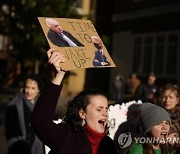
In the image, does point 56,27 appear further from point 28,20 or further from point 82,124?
point 28,20

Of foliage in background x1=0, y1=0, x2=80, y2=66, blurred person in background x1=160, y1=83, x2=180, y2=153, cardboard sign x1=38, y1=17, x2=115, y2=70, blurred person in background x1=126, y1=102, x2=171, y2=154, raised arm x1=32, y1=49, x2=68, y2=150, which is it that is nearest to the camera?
raised arm x1=32, y1=49, x2=68, y2=150

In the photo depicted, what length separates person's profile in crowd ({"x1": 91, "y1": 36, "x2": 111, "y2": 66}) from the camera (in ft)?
10.3

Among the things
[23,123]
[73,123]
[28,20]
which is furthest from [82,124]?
[28,20]

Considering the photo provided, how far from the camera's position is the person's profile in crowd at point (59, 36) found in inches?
118

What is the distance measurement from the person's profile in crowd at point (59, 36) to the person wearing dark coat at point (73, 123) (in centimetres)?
19

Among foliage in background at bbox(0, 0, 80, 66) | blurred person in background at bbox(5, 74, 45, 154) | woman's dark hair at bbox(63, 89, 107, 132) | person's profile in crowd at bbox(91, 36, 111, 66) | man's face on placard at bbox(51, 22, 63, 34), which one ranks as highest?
foliage in background at bbox(0, 0, 80, 66)

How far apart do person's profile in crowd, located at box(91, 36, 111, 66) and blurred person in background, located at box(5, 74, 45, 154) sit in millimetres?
1628

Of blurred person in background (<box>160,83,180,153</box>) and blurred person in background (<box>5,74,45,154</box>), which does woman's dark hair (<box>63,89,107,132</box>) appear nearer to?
blurred person in background (<box>5,74,45,154</box>)

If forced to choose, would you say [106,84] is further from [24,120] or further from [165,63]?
[24,120]

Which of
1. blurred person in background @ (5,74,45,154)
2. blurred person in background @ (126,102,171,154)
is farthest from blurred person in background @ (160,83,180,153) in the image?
blurred person in background @ (5,74,45,154)

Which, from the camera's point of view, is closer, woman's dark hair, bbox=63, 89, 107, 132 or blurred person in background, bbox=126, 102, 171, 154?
woman's dark hair, bbox=63, 89, 107, 132

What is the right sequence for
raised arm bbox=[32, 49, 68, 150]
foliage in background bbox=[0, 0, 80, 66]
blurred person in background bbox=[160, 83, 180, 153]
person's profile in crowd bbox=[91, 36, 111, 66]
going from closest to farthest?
raised arm bbox=[32, 49, 68, 150] < person's profile in crowd bbox=[91, 36, 111, 66] < blurred person in background bbox=[160, 83, 180, 153] < foliage in background bbox=[0, 0, 80, 66]

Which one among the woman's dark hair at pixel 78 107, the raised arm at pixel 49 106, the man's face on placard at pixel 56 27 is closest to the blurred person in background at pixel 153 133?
the woman's dark hair at pixel 78 107

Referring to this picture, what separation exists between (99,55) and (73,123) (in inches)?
21.1
